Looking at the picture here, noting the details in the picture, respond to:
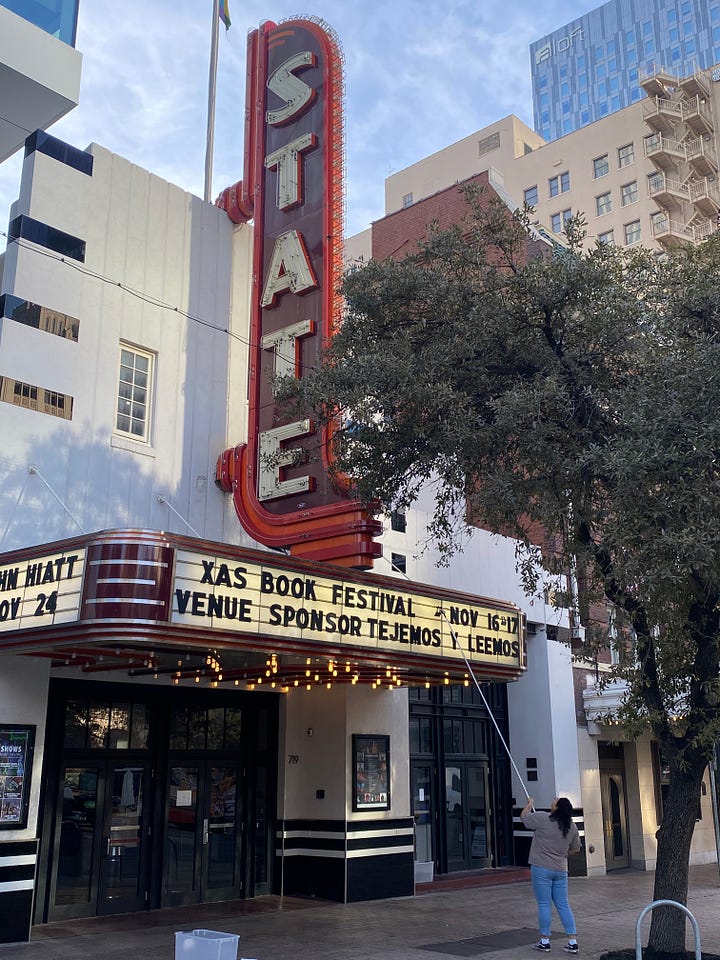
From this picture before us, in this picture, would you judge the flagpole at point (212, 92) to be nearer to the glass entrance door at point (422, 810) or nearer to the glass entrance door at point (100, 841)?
the glass entrance door at point (100, 841)

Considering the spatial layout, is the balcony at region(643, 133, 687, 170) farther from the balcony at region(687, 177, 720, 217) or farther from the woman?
the woman

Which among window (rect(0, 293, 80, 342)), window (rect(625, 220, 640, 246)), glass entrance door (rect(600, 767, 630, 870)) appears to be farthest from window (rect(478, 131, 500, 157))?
window (rect(0, 293, 80, 342))

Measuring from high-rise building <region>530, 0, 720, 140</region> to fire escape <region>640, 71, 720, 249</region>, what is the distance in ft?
204

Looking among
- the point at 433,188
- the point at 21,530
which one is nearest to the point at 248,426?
the point at 21,530

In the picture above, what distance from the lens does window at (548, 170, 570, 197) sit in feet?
188

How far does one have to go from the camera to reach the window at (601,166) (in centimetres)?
5647

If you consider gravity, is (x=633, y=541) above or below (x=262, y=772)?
above

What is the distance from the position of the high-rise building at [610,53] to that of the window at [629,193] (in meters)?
64.0

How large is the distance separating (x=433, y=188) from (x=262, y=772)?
1876 inches

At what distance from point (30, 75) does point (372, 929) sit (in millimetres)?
13756

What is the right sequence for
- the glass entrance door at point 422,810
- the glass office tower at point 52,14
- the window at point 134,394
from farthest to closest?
the glass entrance door at point 422,810 < the glass office tower at point 52,14 < the window at point 134,394

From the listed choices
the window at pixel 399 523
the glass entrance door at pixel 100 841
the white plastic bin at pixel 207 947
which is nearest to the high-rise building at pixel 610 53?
the window at pixel 399 523

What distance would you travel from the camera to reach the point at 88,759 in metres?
14.0

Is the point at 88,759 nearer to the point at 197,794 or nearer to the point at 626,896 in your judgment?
the point at 197,794
